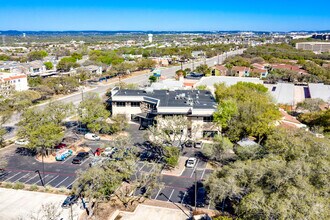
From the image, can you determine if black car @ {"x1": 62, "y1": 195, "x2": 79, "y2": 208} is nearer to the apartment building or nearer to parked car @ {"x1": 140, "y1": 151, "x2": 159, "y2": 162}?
parked car @ {"x1": 140, "y1": 151, "x2": 159, "y2": 162}

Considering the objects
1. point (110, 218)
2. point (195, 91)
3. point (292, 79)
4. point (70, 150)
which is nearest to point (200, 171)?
point (110, 218)

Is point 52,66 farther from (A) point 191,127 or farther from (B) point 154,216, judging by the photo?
(B) point 154,216

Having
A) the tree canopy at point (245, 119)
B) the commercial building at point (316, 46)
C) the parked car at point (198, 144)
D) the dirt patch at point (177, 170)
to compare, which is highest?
the commercial building at point (316, 46)

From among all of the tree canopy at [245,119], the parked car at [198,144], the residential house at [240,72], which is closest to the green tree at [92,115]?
the parked car at [198,144]

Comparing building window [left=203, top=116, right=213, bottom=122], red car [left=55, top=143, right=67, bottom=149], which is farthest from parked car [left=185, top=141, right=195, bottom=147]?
red car [left=55, top=143, right=67, bottom=149]

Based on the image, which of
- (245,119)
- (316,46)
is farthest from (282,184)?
(316,46)

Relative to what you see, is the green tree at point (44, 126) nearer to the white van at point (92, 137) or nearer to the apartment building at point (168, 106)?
the white van at point (92, 137)

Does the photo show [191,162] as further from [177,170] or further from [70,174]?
[70,174]
